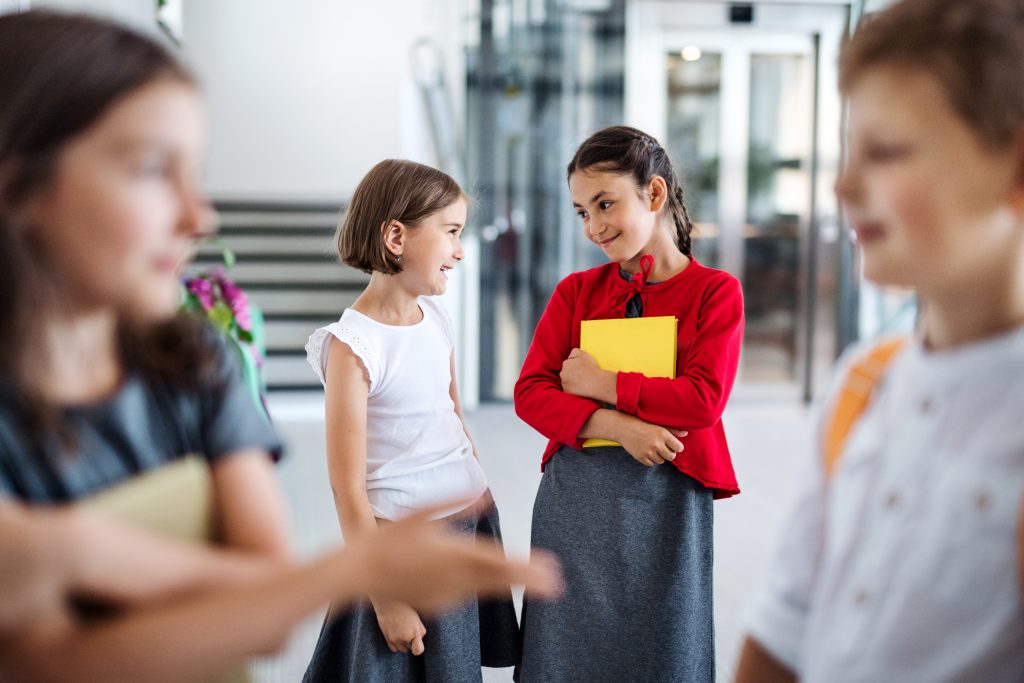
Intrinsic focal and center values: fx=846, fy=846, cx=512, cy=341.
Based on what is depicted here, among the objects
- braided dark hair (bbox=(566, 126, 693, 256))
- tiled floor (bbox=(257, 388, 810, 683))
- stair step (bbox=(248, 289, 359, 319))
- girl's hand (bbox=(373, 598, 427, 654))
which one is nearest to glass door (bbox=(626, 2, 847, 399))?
tiled floor (bbox=(257, 388, 810, 683))

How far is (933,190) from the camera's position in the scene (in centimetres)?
53

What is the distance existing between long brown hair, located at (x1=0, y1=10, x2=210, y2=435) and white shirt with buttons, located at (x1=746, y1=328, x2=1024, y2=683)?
0.55m

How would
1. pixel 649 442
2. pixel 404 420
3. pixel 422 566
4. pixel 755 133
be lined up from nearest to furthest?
pixel 422 566
pixel 649 442
pixel 404 420
pixel 755 133

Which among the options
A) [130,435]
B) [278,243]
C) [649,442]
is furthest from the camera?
[278,243]

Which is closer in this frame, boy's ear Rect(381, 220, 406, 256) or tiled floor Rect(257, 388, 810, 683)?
boy's ear Rect(381, 220, 406, 256)

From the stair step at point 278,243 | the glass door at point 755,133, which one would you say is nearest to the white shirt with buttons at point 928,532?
the glass door at point 755,133

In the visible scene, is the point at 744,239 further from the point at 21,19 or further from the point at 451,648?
the point at 21,19

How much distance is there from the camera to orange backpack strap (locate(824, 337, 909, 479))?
0.64 m

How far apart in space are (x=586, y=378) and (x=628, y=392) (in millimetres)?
79

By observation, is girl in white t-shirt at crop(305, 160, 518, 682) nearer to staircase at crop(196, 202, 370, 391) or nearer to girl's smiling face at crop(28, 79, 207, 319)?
girl's smiling face at crop(28, 79, 207, 319)

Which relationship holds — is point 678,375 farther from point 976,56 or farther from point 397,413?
point 976,56

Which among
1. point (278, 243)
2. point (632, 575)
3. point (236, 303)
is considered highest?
point (278, 243)

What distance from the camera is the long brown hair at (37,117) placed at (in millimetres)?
530

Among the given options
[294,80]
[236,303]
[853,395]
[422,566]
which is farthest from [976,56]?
[294,80]
